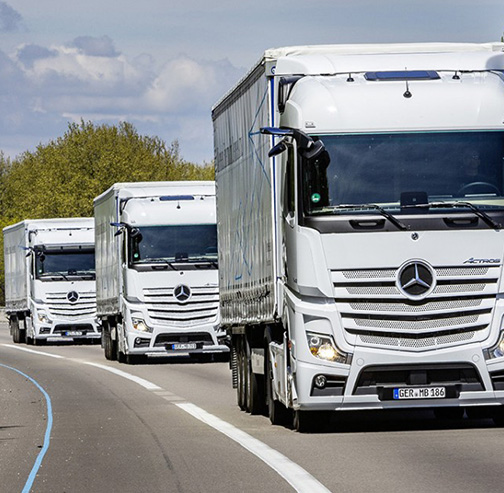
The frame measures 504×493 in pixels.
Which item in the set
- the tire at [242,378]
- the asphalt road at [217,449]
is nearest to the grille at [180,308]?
the asphalt road at [217,449]

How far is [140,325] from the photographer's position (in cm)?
3378

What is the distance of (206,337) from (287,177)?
59.8 feet

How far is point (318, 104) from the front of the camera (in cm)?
1532

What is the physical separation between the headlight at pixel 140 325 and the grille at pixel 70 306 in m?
12.9

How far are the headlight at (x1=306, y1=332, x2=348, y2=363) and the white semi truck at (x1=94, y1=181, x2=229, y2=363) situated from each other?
684 inches

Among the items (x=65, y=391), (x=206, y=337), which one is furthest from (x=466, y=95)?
(x=206, y=337)

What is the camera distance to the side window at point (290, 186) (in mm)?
15328

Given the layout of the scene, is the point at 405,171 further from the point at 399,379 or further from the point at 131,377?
the point at 131,377

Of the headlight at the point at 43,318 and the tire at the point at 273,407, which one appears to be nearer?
the tire at the point at 273,407

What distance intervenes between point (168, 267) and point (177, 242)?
0.56 meters

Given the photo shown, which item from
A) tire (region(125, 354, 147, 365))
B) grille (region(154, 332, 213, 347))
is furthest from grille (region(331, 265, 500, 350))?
tire (region(125, 354, 147, 365))

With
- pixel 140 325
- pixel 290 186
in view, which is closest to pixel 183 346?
pixel 140 325

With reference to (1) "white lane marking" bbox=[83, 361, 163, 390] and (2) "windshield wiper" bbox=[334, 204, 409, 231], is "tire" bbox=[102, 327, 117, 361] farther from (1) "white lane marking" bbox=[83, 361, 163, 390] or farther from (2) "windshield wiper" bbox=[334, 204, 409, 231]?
(2) "windshield wiper" bbox=[334, 204, 409, 231]

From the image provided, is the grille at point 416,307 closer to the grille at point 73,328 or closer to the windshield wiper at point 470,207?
the windshield wiper at point 470,207
